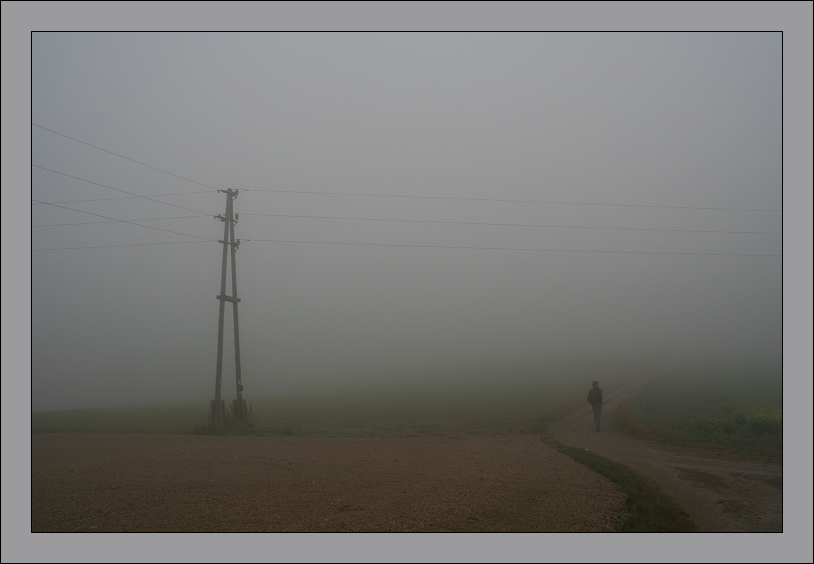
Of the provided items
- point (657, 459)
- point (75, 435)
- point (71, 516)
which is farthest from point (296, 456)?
point (75, 435)

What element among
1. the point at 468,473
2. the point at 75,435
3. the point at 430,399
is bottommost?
the point at 430,399

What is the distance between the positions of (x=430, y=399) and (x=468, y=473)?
110ft

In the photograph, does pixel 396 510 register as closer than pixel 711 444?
Yes

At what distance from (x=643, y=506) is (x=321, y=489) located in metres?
7.16

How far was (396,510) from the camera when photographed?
11359mm

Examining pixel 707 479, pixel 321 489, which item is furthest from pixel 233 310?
pixel 707 479

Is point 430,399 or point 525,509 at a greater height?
point 525,509

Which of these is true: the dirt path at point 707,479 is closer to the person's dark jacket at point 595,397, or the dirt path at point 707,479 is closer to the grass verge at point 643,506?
the grass verge at point 643,506

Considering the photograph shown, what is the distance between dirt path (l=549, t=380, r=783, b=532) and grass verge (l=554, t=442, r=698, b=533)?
1.01 feet

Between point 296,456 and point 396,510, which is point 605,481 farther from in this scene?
point 296,456

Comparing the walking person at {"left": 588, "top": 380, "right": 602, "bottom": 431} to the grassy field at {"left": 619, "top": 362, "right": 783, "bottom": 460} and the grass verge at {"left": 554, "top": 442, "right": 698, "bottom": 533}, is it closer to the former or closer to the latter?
the grassy field at {"left": 619, "top": 362, "right": 783, "bottom": 460}

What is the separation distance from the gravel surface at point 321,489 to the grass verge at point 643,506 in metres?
0.31

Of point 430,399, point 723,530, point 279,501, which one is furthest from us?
point 430,399

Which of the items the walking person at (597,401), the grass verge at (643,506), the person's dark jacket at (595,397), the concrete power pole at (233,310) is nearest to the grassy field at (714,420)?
the walking person at (597,401)
